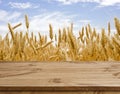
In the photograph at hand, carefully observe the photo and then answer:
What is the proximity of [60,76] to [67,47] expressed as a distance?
0.54 metres

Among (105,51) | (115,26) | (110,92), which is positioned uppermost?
(115,26)

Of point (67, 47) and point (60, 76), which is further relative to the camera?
point (67, 47)

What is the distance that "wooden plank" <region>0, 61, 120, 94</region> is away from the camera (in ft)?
4.82

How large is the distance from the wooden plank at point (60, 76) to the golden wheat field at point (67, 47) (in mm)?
245

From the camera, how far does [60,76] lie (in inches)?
59.5

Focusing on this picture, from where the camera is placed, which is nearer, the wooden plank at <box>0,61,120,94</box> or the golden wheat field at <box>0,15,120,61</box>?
the wooden plank at <box>0,61,120,94</box>

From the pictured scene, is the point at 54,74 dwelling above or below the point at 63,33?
below

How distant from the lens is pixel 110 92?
1.50 meters

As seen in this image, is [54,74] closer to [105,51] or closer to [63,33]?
[105,51]

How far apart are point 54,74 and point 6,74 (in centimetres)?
20

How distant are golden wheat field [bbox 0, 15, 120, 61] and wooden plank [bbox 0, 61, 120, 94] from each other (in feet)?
0.80

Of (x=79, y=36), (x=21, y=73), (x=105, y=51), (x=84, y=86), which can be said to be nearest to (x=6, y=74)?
(x=21, y=73)

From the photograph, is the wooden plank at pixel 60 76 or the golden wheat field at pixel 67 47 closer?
the wooden plank at pixel 60 76

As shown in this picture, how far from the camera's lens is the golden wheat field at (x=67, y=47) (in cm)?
186
